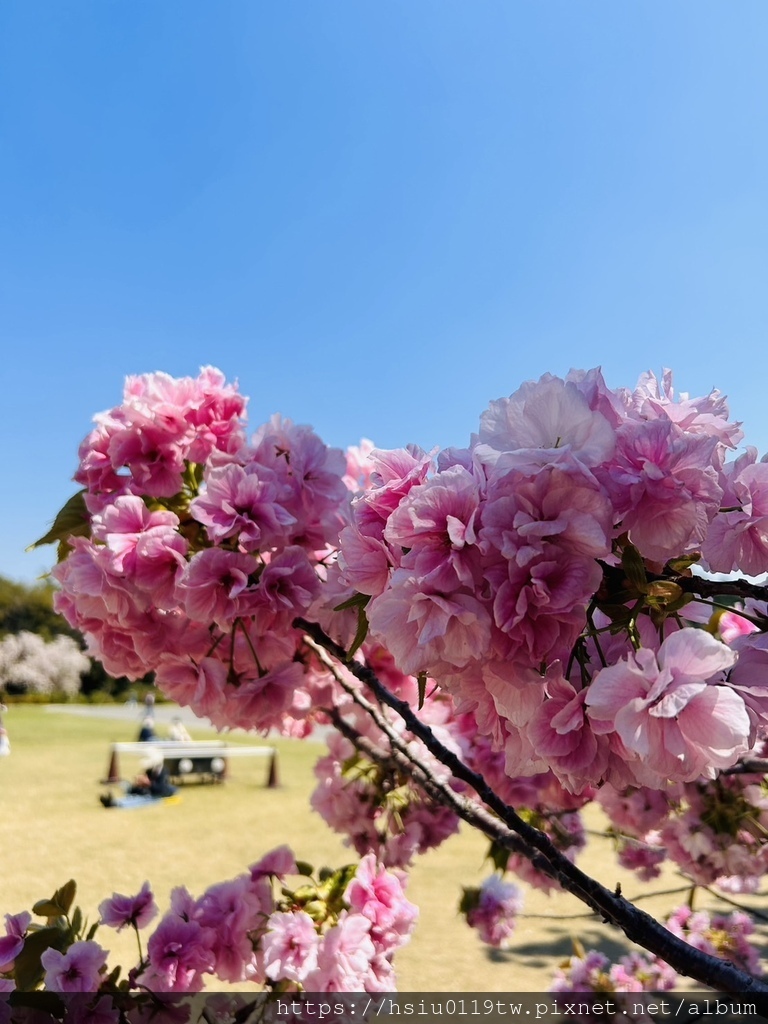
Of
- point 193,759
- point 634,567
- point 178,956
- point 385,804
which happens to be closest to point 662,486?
point 634,567

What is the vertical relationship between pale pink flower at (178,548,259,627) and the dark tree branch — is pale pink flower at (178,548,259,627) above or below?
above

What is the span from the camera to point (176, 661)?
1304mm

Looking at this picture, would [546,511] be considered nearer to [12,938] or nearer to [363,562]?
[363,562]

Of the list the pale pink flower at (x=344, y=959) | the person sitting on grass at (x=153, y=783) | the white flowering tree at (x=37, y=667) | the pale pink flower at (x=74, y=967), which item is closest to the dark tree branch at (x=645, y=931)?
the pale pink flower at (x=344, y=959)

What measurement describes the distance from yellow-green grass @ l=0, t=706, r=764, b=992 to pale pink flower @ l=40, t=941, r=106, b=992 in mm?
464

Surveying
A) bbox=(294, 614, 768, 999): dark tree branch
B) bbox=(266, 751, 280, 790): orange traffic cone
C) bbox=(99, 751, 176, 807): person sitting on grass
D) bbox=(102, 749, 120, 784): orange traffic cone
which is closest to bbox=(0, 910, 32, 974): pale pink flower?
bbox=(294, 614, 768, 999): dark tree branch

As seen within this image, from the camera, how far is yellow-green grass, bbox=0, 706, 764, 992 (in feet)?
13.3

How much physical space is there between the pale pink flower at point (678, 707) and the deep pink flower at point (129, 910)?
4.91ft

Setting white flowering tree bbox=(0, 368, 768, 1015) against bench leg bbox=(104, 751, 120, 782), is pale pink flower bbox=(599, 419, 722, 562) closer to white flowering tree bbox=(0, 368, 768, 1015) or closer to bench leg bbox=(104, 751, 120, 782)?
white flowering tree bbox=(0, 368, 768, 1015)

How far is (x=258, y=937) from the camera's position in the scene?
161 centimetres

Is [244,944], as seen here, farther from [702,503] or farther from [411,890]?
[411,890]

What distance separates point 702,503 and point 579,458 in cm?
13

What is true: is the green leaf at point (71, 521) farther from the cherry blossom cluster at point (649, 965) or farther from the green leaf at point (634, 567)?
the cherry blossom cluster at point (649, 965)

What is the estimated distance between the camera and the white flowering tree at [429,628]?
575mm
